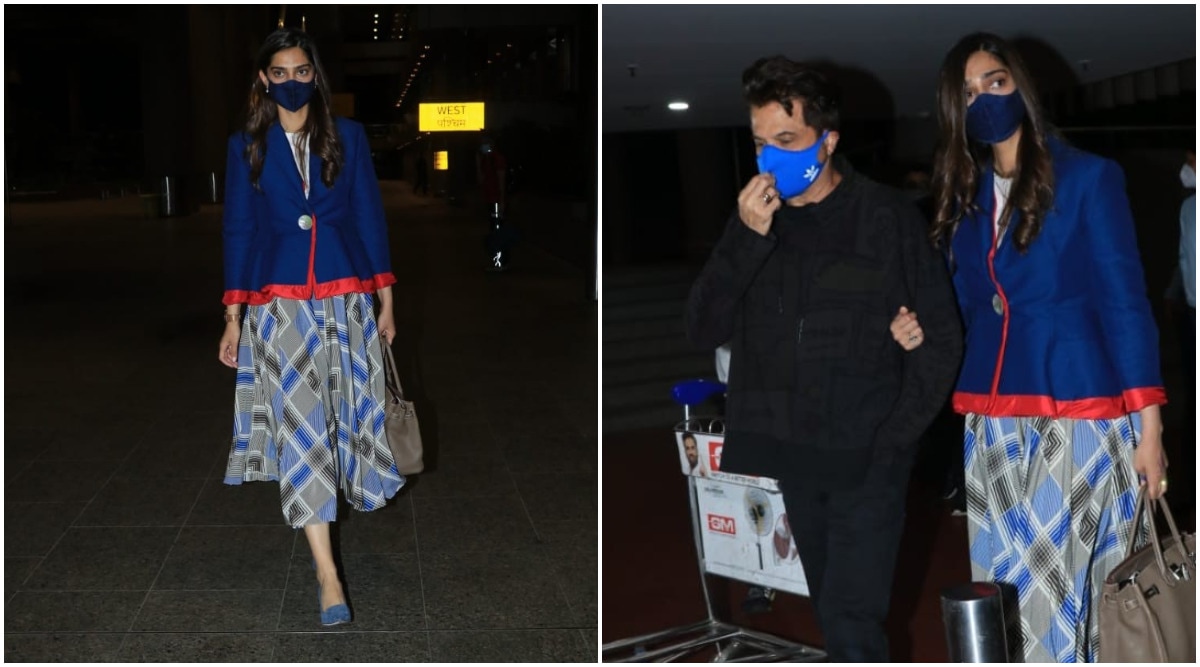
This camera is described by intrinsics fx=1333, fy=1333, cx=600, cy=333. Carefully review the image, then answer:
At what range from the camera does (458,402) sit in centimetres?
800

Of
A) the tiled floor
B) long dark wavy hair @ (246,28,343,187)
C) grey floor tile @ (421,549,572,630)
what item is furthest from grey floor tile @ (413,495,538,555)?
long dark wavy hair @ (246,28,343,187)

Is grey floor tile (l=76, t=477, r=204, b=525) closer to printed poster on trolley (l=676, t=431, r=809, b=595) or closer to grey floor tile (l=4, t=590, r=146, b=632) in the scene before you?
grey floor tile (l=4, t=590, r=146, b=632)

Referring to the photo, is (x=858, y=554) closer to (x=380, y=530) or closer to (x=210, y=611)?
(x=210, y=611)

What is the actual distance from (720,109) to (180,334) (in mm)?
5138

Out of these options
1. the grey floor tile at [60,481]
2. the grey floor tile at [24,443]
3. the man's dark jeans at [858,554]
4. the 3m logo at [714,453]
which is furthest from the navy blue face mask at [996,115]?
the grey floor tile at [24,443]

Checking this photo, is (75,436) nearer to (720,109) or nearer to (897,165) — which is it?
(720,109)

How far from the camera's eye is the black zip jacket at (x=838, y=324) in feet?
9.00

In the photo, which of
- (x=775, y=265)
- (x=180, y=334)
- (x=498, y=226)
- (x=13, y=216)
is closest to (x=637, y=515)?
(x=775, y=265)

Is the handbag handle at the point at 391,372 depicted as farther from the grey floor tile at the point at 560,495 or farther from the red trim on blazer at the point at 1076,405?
the red trim on blazer at the point at 1076,405

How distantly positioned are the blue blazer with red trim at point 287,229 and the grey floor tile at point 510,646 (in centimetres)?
110

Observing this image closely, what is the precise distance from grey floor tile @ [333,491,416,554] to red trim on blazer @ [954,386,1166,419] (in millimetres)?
2629

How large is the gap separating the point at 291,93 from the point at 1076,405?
2.37 meters

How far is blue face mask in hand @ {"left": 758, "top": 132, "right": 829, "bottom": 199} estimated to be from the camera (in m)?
2.74

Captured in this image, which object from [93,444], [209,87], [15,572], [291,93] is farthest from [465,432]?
[209,87]
